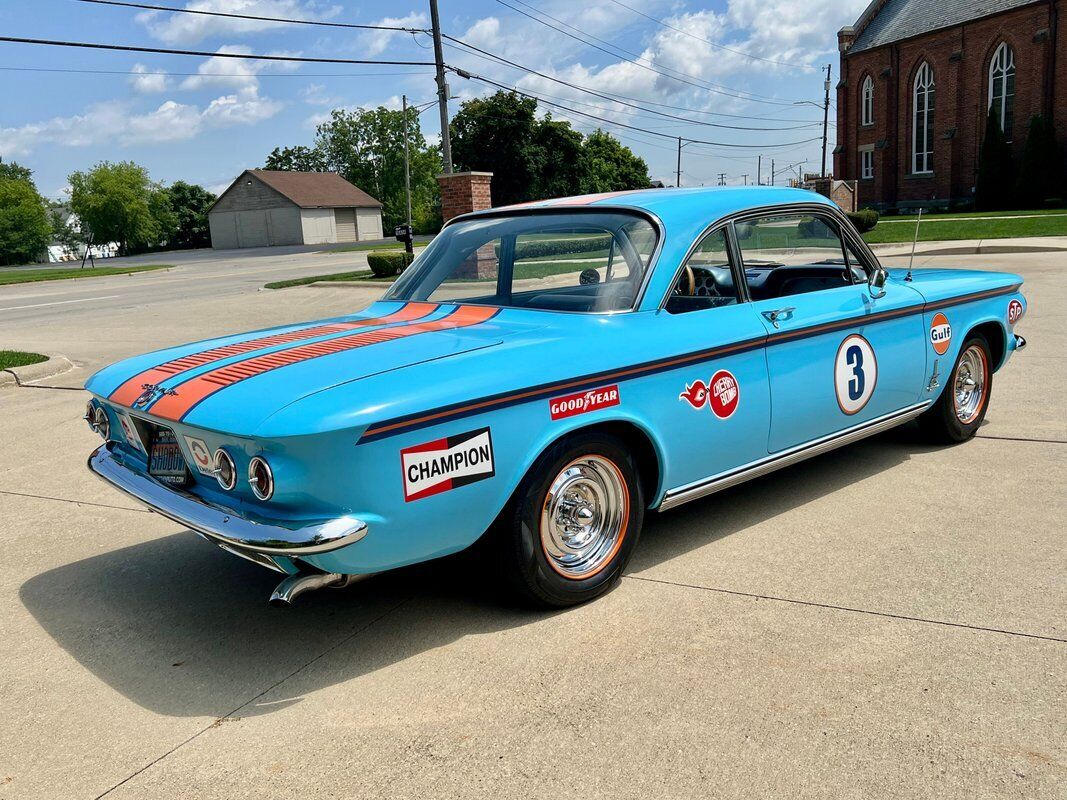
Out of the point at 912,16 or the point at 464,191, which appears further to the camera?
the point at 912,16

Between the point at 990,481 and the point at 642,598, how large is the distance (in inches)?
93.0

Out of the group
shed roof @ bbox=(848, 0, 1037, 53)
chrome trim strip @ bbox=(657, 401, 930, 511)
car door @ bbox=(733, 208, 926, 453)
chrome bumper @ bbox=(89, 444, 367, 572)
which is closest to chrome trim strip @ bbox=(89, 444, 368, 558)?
chrome bumper @ bbox=(89, 444, 367, 572)

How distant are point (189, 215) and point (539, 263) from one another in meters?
87.5

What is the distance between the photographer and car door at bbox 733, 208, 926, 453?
4.24 meters

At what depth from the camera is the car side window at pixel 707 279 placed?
160 inches

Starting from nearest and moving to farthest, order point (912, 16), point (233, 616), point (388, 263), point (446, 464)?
1. point (446, 464)
2. point (233, 616)
3. point (388, 263)
4. point (912, 16)

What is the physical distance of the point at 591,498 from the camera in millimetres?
3633

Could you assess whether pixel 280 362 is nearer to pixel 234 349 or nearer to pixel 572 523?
pixel 234 349

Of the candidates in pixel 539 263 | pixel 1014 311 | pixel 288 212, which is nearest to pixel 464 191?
pixel 1014 311

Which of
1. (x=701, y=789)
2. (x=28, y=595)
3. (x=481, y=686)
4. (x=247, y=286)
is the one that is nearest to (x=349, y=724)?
(x=481, y=686)

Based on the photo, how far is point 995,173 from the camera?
133 ft

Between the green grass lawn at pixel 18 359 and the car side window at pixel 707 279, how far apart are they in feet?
26.4

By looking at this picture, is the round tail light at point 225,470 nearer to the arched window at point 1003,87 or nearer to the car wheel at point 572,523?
the car wheel at point 572,523

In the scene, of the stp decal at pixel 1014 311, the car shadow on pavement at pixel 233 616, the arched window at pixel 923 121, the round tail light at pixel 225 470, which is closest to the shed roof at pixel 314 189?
the arched window at pixel 923 121
